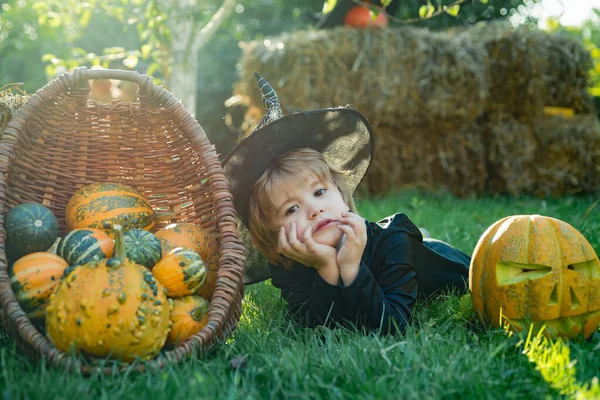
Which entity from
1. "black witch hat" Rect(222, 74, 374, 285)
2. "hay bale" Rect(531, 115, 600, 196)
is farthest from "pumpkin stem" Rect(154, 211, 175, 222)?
"hay bale" Rect(531, 115, 600, 196)

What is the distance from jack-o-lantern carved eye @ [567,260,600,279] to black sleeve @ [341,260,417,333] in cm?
64

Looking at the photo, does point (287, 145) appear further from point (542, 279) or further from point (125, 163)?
point (542, 279)

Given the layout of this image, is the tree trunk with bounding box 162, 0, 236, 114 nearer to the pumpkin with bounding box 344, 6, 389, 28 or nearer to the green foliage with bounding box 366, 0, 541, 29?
the pumpkin with bounding box 344, 6, 389, 28

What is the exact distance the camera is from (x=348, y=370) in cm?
163

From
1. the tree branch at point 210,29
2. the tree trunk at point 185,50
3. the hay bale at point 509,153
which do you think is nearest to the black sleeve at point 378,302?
the tree trunk at point 185,50

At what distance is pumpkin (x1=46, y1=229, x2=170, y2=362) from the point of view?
1.58 metres

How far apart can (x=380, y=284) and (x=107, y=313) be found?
120 centimetres

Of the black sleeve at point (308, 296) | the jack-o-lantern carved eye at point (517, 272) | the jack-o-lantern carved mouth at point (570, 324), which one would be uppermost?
the jack-o-lantern carved eye at point (517, 272)

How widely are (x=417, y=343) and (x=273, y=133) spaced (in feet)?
3.61

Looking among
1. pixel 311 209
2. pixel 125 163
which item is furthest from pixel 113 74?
pixel 311 209

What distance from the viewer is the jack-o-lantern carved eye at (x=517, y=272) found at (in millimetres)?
2021

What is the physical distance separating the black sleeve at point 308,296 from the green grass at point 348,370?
0.09 metres

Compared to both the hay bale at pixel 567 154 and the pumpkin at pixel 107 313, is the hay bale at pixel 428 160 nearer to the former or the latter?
the hay bale at pixel 567 154

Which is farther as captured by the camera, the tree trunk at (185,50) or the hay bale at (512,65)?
the hay bale at (512,65)
